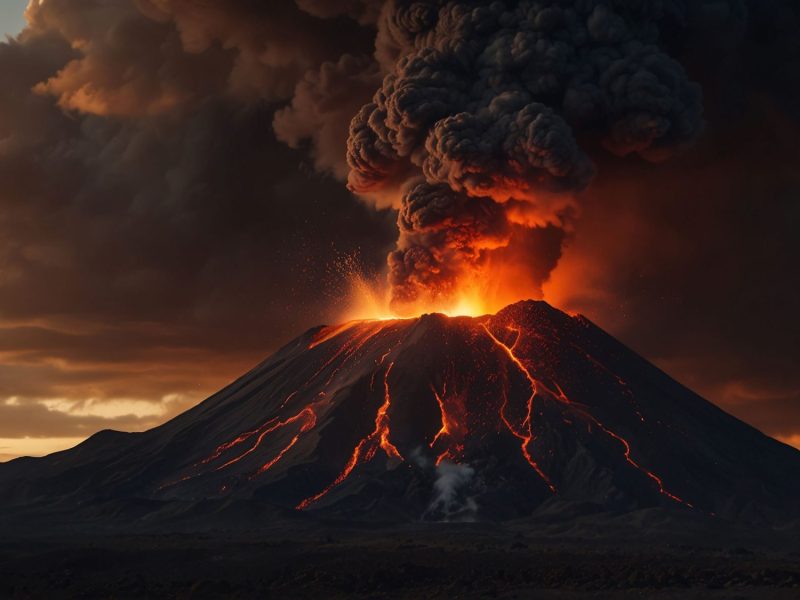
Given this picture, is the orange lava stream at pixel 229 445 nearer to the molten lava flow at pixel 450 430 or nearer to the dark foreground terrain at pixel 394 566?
the molten lava flow at pixel 450 430

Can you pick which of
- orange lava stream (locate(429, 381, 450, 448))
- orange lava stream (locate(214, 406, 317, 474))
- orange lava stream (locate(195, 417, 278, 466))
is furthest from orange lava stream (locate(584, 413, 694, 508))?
orange lava stream (locate(195, 417, 278, 466))

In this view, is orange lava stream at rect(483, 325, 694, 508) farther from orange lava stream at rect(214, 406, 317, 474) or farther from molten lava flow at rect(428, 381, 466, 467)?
orange lava stream at rect(214, 406, 317, 474)

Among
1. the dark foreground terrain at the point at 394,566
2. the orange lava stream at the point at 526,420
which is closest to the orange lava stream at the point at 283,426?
the orange lava stream at the point at 526,420

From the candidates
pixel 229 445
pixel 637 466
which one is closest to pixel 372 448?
pixel 229 445

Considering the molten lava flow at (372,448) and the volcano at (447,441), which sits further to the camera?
the molten lava flow at (372,448)

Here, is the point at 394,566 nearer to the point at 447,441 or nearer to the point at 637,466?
the point at 447,441
